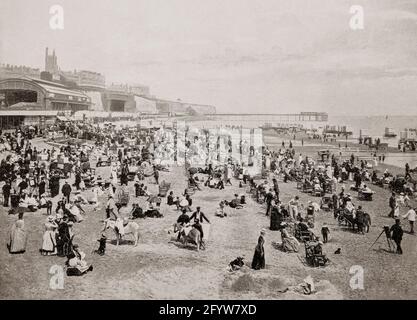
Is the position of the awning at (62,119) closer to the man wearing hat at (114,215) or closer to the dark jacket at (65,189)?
the dark jacket at (65,189)

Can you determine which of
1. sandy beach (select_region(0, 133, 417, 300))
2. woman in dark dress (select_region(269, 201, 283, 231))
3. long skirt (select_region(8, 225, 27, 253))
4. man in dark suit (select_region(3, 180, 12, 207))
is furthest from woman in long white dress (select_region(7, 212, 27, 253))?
woman in dark dress (select_region(269, 201, 283, 231))

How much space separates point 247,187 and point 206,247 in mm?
8745

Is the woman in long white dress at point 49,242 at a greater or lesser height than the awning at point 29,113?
lesser

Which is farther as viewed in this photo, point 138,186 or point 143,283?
point 138,186

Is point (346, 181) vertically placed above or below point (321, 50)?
below

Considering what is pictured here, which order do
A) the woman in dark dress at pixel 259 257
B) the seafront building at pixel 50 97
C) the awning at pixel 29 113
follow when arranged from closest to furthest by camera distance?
1. the woman in dark dress at pixel 259 257
2. the awning at pixel 29 113
3. the seafront building at pixel 50 97

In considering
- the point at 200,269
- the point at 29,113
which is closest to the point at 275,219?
the point at 200,269

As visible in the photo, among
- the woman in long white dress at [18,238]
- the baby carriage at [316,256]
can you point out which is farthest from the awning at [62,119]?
the baby carriage at [316,256]

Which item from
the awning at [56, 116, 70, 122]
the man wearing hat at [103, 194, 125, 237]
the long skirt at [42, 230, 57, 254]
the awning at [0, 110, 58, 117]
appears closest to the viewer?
the long skirt at [42, 230, 57, 254]

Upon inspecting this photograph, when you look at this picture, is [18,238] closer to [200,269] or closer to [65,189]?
[65,189]

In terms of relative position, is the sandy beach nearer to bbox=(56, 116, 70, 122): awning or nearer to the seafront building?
the seafront building

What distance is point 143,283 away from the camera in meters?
12.9
